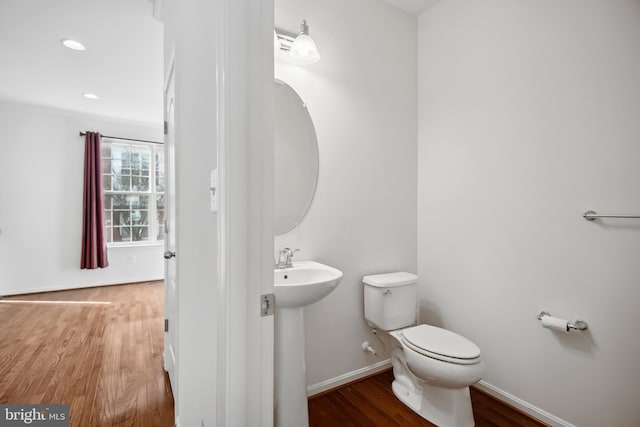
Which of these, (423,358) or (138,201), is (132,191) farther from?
(423,358)

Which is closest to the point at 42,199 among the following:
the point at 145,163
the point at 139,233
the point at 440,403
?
the point at 139,233

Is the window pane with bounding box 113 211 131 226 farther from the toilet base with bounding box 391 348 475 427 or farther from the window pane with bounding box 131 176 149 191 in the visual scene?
the toilet base with bounding box 391 348 475 427

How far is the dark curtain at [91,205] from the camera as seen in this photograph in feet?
14.4

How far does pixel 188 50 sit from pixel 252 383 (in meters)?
1.26

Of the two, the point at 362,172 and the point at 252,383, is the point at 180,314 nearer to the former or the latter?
the point at 252,383

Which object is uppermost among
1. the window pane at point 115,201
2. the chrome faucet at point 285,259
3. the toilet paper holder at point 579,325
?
the window pane at point 115,201

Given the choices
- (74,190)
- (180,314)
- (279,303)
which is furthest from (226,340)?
(74,190)

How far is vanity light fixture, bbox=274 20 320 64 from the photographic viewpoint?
168 cm

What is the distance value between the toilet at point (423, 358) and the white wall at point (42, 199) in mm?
4538

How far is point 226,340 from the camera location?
701 mm

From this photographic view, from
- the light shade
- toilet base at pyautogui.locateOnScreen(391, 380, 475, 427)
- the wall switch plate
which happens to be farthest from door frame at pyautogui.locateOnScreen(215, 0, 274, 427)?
toilet base at pyautogui.locateOnScreen(391, 380, 475, 427)

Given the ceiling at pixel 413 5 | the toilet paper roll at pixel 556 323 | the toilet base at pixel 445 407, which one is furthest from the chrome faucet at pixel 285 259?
the ceiling at pixel 413 5

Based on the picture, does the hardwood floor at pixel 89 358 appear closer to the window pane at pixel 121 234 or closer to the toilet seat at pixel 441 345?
the window pane at pixel 121 234

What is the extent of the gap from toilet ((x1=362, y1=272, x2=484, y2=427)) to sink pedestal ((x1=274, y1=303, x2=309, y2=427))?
0.61 metres
